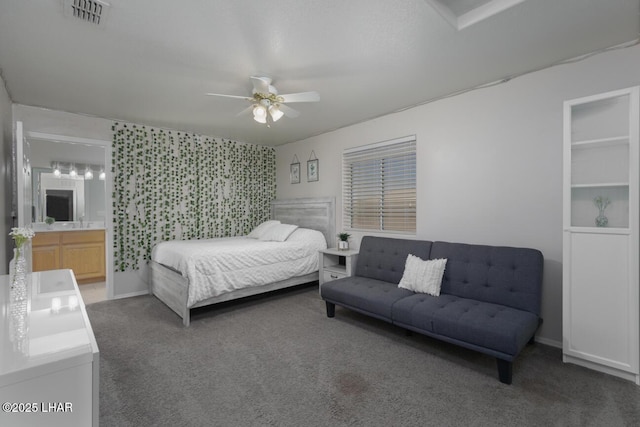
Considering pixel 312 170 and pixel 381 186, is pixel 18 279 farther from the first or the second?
pixel 312 170

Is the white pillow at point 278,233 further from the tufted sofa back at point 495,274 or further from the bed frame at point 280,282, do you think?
the tufted sofa back at point 495,274

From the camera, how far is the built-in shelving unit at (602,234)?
2.09m

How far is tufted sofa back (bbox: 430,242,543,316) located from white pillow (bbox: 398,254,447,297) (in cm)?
11

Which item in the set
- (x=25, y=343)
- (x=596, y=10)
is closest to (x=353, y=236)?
(x=596, y=10)

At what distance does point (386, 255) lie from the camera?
345cm

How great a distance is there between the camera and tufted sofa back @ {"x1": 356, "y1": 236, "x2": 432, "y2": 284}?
129 inches

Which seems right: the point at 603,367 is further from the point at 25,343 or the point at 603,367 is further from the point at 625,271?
the point at 25,343

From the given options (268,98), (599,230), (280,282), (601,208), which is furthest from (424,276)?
(268,98)

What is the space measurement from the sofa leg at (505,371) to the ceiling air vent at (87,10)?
3441 millimetres

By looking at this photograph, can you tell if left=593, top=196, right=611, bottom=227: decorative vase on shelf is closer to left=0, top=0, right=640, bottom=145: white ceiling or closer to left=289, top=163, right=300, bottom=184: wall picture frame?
left=0, top=0, right=640, bottom=145: white ceiling

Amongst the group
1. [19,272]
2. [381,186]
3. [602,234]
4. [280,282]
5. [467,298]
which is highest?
[381,186]

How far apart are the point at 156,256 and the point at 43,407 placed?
3495 mm

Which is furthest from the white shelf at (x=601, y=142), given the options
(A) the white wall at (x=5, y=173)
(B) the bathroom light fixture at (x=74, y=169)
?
(B) the bathroom light fixture at (x=74, y=169)

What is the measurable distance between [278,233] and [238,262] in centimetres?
104
